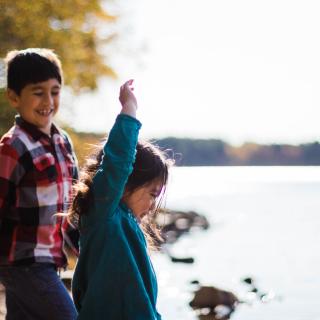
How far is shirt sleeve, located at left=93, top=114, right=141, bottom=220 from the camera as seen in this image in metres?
2.21

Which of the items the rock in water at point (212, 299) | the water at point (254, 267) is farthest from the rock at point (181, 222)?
the rock in water at point (212, 299)

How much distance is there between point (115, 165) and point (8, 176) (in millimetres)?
703

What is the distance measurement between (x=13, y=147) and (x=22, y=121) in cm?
16

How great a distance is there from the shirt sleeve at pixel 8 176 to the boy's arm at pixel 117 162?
0.60 meters

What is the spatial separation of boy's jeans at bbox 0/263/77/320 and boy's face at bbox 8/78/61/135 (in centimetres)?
60

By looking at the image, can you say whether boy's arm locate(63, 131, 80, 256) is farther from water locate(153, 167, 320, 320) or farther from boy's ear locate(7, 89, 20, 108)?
water locate(153, 167, 320, 320)

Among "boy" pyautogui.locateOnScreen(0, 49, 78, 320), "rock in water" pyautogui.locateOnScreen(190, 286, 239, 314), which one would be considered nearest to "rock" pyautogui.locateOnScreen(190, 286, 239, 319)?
"rock in water" pyautogui.locateOnScreen(190, 286, 239, 314)

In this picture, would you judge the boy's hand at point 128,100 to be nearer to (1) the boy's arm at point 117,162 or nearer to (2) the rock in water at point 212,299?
(1) the boy's arm at point 117,162

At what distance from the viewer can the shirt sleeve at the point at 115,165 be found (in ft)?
7.25

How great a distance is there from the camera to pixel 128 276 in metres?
2.21

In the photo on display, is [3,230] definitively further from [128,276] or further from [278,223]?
[278,223]

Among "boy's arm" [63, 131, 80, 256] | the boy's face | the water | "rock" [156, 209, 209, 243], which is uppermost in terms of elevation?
the boy's face

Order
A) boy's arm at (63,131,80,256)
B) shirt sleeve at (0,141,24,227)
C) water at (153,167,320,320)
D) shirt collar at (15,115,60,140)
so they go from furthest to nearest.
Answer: water at (153,167,320,320), boy's arm at (63,131,80,256), shirt collar at (15,115,60,140), shirt sleeve at (0,141,24,227)

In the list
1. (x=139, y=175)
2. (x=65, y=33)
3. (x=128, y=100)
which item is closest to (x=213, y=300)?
(x=65, y=33)
